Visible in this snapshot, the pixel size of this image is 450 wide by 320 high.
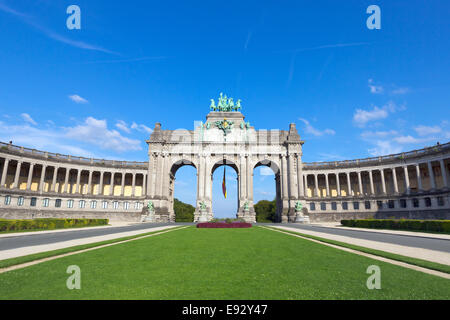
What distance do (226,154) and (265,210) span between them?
48.2m

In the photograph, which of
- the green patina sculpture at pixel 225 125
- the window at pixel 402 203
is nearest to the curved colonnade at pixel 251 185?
the window at pixel 402 203

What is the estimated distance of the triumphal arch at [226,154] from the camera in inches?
2409

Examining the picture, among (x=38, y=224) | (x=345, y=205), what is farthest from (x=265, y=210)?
(x=38, y=224)

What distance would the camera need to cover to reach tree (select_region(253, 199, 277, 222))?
97269 millimetres

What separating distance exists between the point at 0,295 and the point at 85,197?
65.4 m

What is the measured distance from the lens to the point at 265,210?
10231cm

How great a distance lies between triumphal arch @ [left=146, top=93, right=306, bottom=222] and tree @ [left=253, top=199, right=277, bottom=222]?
3378 cm

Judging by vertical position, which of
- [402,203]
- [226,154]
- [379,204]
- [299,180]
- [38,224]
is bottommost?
[38,224]

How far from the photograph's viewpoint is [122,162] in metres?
68.1

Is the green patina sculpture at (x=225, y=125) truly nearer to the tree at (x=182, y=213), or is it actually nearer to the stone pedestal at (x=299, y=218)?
the stone pedestal at (x=299, y=218)

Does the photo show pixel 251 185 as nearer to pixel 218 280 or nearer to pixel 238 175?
pixel 238 175

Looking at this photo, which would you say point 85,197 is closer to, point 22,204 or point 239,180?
point 22,204

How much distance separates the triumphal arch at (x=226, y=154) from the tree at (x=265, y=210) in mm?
33784

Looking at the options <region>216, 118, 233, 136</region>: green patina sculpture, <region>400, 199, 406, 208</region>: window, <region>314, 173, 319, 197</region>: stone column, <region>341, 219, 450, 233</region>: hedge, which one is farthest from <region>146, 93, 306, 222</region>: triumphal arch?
<region>341, 219, 450, 233</region>: hedge
